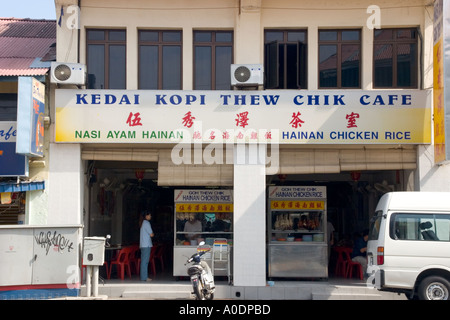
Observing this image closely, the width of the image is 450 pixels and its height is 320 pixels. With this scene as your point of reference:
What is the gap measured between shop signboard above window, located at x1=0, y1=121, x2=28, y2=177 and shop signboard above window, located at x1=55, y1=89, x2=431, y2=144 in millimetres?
1166

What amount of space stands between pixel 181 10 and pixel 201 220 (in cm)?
572

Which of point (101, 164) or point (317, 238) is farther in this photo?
point (101, 164)

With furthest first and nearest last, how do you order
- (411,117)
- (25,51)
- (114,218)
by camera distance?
(114,218) < (25,51) < (411,117)

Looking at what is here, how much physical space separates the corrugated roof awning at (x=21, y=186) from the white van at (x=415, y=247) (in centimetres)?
832

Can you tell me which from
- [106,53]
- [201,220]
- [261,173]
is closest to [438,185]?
[261,173]

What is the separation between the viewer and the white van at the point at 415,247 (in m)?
12.6

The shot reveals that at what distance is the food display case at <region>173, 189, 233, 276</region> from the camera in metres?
16.8

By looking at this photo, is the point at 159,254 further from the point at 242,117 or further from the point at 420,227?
the point at 420,227

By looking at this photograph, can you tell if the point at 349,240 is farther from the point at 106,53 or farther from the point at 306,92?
the point at 106,53

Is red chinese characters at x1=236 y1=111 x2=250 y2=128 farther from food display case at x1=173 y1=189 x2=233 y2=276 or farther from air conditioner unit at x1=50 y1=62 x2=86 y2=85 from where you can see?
air conditioner unit at x1=50 y1=62 x2=86 y2=85

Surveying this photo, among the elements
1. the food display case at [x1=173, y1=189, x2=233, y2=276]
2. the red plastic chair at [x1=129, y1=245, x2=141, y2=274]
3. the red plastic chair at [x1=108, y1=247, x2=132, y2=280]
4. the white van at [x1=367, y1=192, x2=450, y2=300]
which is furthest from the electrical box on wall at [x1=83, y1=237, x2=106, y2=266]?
the white van at [x1=367, y1=192, x2=450, y2=300]

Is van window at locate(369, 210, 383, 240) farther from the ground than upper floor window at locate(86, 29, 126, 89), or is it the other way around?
upper floor window at locate(86, 29, 126, 89)

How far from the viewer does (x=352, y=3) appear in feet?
52.0

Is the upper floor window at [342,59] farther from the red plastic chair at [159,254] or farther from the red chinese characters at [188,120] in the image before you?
the red plastic chair at [159,254]
